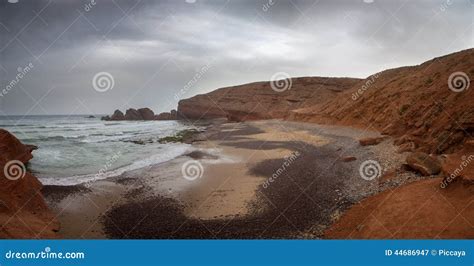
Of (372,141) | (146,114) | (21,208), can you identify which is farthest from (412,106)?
(146,114)

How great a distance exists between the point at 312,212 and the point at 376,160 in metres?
5.90

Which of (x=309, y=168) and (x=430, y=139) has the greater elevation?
(x=430, y=139)

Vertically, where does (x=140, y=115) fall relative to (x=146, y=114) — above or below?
below

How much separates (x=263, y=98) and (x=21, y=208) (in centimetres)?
7762

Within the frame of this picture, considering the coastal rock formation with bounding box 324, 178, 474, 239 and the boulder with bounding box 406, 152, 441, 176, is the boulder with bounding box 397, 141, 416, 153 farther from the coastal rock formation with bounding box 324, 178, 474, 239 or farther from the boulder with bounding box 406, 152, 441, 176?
the coastal rock formation with bounding box 324, 178, 474, 239

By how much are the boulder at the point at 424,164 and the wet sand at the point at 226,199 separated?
113 cm

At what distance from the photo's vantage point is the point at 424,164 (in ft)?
32.6

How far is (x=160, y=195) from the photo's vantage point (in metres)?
11.9

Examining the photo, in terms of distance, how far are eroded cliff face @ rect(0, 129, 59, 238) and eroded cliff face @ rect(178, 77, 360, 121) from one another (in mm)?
61848

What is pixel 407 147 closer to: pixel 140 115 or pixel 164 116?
pixel 164 116

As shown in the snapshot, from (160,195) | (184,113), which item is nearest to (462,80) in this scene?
(160,195)

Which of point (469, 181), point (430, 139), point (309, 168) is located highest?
point (430, 139)

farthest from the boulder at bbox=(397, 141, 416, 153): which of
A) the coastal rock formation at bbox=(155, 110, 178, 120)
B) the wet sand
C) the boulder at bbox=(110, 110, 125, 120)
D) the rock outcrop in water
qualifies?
the boulder at bbox=(110, 110, 125, 120)

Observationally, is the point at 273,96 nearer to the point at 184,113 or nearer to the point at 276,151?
the point at 184,113
